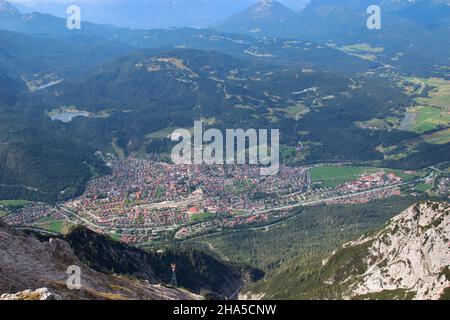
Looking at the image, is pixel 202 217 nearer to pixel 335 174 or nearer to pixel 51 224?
pixel 51 224

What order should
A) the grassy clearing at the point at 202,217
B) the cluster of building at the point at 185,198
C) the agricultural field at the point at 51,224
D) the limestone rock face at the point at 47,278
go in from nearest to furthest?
the limestone rock face at the point at 47,278, the agricultural field at the point at 51,224, the cluster of building at the point at 185,198, the grassy clearing at the point at 202,217

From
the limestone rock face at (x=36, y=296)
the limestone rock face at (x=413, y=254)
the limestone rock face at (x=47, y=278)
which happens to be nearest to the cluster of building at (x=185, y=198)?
the limestone rock face at (x=413, y=254)

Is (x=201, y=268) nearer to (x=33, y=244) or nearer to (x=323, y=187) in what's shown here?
(x=33, y=244)

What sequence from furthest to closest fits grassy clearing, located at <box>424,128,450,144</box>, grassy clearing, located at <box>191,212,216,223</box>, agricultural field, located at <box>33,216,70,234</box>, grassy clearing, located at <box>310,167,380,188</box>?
grassy clearing, located at <box>424,128,450,144</box>
grassy clearing, located at <box>310,167,380,188</box>
grassy clearing, located at <box>191,212,216,223</box>
agricultural field, located at <box>33,216,70,234</box>

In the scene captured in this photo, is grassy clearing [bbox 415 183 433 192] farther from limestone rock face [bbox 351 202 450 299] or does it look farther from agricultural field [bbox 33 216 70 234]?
agricultural field [bbox 33 216 70 234]

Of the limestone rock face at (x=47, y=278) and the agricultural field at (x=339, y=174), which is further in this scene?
the agricultural field at (x=339, y=174)

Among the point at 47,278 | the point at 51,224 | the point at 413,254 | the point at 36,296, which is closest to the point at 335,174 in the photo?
the point at 51,224

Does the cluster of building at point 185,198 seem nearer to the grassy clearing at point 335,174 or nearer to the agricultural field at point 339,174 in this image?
the agricultural field at point 339,174

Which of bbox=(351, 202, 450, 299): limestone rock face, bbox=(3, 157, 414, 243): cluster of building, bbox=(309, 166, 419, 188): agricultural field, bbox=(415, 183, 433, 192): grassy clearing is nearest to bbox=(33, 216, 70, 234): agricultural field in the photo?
bbox=(3, 157, 414, 243): cluster of building
